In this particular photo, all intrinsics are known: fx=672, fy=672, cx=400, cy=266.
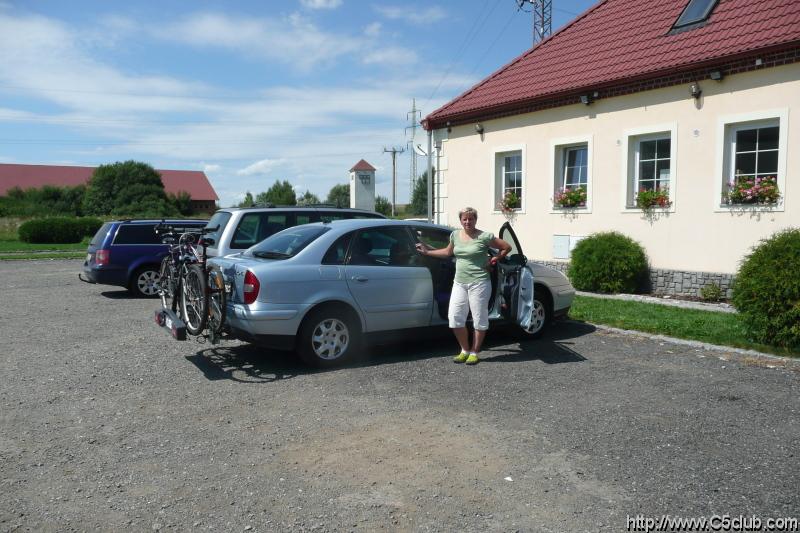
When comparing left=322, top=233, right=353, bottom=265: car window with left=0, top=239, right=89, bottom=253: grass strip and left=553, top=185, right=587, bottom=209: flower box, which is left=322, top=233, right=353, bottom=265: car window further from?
left=0, top=239, right=89, bottom=253: grass strip

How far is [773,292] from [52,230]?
36246mm

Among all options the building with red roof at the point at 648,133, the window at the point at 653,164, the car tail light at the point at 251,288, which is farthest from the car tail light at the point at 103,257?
the window at the point at 653,164

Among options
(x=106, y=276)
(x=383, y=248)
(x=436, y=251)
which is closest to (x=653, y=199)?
(x=436, y=251)

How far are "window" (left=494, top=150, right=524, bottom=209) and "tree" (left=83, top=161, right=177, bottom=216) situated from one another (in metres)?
54.4

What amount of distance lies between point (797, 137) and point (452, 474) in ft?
28.2

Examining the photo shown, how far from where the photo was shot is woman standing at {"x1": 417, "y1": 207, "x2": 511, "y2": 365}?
7.21 meters

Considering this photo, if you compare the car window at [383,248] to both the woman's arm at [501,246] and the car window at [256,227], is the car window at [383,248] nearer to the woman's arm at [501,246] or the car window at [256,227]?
the woman's arm at [501,246]

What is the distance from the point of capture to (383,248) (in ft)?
24.7

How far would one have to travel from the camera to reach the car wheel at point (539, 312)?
8.44 meters

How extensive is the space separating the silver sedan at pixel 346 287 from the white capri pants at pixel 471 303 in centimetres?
36

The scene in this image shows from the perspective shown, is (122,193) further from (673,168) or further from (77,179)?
(673,168)

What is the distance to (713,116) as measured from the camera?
11117 mm

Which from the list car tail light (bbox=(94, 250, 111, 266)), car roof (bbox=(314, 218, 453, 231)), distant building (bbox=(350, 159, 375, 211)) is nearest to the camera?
car roof (bbox=(314, 218, 453, 231))

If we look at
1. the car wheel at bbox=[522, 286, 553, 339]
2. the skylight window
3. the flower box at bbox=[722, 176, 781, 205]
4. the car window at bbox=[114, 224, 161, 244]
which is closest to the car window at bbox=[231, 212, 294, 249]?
the car window at bbox=[114, 224, 161, 244]
